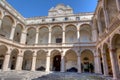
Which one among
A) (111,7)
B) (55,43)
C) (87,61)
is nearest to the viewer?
(111,7)

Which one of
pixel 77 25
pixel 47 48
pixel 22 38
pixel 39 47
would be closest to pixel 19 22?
pixel 22 38

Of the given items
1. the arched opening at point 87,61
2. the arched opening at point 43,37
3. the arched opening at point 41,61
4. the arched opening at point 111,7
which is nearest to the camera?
the arched opening at point 111,7

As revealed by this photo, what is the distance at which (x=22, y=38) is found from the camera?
64.6ft

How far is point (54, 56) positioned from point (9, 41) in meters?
8.88

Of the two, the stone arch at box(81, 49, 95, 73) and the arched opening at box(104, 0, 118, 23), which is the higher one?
the arched opening at box(104, 0, 118, 23)

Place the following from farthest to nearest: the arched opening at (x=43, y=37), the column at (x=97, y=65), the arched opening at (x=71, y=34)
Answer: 1. the arched opening at (x=43, y=37)
2. the arched opening at (x=71, y=34)
3. the column at (x=97, y=65)

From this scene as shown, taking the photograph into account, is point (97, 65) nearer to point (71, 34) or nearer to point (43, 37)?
point (71, 34)

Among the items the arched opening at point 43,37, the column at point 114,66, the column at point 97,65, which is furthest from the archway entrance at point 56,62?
the column at point 114,66

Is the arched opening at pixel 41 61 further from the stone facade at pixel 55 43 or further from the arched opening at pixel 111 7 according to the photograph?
the arched opening at pixel 111 7

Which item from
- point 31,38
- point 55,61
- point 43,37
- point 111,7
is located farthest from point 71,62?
point 111,7

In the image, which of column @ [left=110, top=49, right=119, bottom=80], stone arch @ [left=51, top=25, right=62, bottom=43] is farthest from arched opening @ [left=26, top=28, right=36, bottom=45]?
column @ [left=110, top=49, right=119, bottom=80]

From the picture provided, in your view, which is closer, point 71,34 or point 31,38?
point 71,34

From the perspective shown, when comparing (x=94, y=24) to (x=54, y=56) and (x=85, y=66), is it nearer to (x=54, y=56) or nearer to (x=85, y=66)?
(x=85, y=66)

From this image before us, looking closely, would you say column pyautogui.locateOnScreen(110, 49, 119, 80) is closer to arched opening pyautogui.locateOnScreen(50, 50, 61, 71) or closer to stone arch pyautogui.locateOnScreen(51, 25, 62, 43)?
arched opening pyautogui.locateOnScreen(50, 50, 61, 71)
